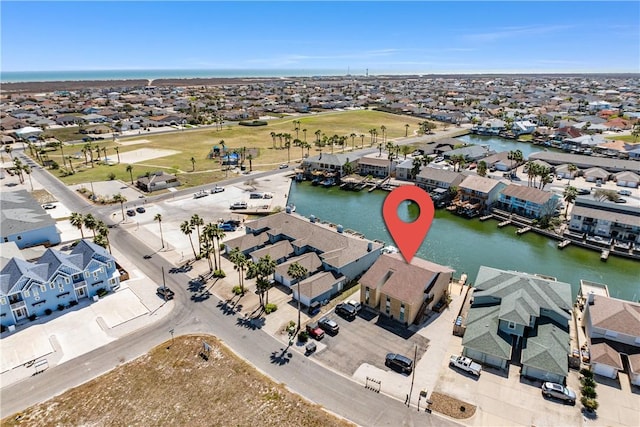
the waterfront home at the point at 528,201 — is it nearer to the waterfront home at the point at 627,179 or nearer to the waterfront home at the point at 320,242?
the waterfront home at the point at 627,179

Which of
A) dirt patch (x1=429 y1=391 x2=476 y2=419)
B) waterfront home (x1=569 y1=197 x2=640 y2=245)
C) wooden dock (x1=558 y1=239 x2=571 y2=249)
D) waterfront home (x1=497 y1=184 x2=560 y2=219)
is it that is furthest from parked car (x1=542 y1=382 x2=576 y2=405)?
waterfront home (x1=497 y1=184 x2=560 y2=219)

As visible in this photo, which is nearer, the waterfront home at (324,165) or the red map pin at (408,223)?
the red map pin at (408,223)

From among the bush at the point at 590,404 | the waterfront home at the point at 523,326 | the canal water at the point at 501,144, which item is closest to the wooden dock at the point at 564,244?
the waterfront home at the point at 523,326

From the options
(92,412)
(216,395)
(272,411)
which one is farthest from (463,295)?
(92,412)

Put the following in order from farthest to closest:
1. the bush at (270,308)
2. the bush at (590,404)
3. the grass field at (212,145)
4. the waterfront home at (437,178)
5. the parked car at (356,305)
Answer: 1. the grass field at (212,145)
2. the waterfront home at (437,178)
3. the parked car at (356,305)
4. the bush at (270,308)
5. the bush at (590,404)

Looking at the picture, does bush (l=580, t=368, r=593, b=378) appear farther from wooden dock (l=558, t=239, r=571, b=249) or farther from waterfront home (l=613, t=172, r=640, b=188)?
waterfront home (l=613, t=172, r=640, b=188)

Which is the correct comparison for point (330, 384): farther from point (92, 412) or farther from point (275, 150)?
point (275, 150)
